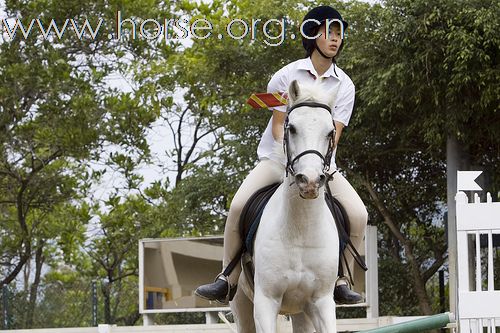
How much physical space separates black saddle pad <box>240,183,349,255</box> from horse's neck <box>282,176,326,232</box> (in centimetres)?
55

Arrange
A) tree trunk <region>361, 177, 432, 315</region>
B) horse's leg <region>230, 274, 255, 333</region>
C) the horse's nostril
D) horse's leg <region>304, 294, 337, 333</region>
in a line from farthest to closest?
tree trunk <region>361, 177, 432, 315</region> < horse's leg <region>230, 274, 255, 333</region> < horse's leg <region>304, 294, 337, 333</region> < the horse's nostril

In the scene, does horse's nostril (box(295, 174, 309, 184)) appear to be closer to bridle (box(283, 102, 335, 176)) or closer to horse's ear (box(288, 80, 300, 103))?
bridle (box(283, 102, 335, 176))

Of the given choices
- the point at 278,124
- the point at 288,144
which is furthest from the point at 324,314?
the point at 278,124

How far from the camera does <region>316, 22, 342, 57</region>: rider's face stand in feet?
24.4

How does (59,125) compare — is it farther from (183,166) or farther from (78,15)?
(183,166)

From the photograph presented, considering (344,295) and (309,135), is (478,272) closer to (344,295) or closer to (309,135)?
(344,295)

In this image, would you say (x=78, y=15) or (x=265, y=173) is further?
(x=78, y=15)

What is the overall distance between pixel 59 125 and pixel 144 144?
8.65 ft

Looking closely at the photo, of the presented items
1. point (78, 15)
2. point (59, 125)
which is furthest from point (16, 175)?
point (78, 15)

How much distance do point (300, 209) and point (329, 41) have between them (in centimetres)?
131

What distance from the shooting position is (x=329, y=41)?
7.43 metres

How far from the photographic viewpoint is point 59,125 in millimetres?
23938

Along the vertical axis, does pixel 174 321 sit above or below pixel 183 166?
below

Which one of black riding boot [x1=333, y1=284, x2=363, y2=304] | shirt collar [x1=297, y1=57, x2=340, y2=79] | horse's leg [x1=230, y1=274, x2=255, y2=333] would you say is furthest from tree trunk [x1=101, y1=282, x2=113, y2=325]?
shirt collar [x1=297, y1=57, x2=340, y2=79]
